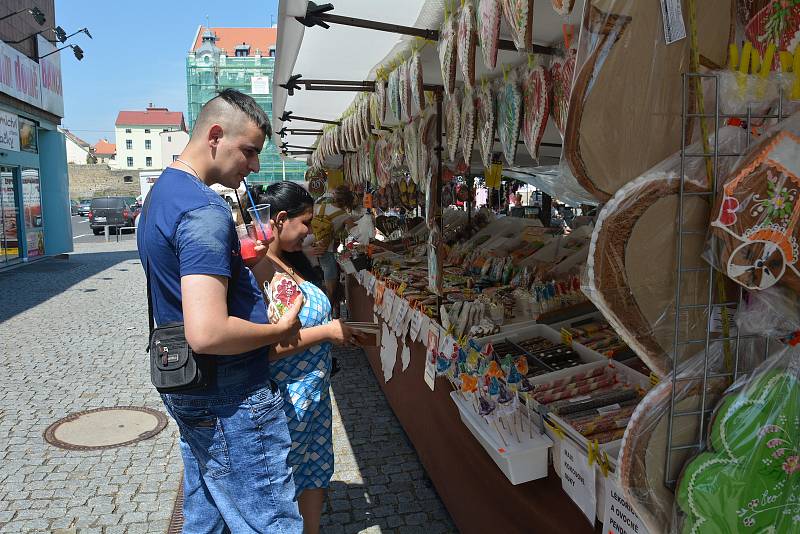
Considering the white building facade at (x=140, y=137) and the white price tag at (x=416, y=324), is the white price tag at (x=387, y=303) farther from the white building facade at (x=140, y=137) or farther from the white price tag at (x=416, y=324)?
the white building facade at (x=140, y=137)

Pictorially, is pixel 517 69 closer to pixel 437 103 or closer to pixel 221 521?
pixel 437 103

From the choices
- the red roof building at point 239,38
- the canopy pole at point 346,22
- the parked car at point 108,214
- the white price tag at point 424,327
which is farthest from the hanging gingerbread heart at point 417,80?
the red roof building at point 239,38

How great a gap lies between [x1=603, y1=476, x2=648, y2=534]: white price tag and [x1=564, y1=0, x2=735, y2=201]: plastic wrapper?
0.80 meters

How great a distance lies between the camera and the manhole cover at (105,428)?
163 inches

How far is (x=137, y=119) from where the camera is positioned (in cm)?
8319

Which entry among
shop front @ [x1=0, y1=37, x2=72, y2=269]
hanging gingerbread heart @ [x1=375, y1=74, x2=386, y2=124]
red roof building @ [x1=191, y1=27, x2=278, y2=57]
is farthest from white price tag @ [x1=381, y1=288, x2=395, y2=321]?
red roof building @ [x1=191, y1=27, x2=278, y2=57]

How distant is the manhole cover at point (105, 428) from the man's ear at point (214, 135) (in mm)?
3266

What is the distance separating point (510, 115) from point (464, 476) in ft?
5.54

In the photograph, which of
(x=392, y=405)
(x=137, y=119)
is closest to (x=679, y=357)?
(x=392, y=405)

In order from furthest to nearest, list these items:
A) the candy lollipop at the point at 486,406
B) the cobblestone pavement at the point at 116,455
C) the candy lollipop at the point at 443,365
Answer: the cobblestone pavement at the point at 116,455 < the candy lollipop at the point at 443,365 < the candy lollipop at the point at 486,406

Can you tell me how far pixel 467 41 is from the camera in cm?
223

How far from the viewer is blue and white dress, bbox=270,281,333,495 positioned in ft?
7.42

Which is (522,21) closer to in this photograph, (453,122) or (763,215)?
(763,215)

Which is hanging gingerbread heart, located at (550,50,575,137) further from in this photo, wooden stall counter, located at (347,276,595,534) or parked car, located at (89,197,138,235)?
parked car, located at (89,197,138,235)
